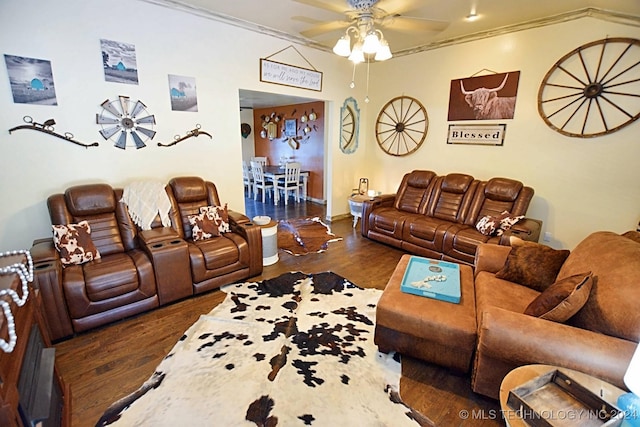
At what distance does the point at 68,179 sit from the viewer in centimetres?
290

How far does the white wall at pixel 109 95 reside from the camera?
8.56ft

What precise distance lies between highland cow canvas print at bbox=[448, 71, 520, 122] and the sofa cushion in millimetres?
2584

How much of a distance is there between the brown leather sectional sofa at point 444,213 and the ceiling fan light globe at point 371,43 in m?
2.21

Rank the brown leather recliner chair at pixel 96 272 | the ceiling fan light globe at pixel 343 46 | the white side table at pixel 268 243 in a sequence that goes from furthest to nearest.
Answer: the white side table at pixel 268 243, the ceiling fan light globe at pixel 343 46, the brown leather recliner chair at pixel 96 272

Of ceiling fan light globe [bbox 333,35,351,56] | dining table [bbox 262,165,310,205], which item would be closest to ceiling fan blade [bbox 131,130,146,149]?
ceiling fan light globe [bbox 333,35,351,56]

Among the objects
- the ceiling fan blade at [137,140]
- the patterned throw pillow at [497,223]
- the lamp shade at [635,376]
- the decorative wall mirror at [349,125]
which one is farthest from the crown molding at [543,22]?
the ceiling fan blade at [137,140]

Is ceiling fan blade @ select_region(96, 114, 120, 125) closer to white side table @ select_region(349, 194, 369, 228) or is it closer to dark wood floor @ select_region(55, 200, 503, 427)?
dark wood floor @ select_region(55, 200, 503, 427)

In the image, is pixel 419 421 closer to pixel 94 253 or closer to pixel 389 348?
pixel 389 348

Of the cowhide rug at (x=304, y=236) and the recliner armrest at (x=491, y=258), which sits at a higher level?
the recliner armrest at (x=491, y=258)

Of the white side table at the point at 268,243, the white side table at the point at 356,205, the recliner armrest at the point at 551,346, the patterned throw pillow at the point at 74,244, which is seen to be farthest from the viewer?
the white side table at the point at 356,205

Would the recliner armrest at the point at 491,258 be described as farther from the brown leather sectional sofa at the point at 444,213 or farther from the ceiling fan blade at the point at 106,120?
the ceiling fan blade at the point at 106,120

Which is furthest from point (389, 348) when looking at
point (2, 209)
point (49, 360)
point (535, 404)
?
point (2, 209)

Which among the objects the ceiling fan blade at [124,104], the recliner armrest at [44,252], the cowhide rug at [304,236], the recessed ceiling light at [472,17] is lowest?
the cowhide rug at [304,236]

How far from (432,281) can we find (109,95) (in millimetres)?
3528
